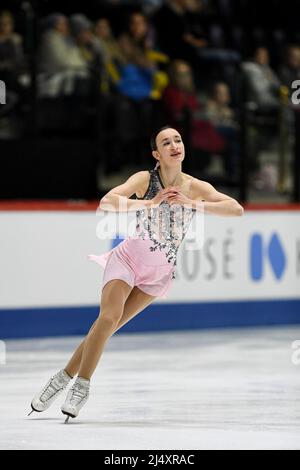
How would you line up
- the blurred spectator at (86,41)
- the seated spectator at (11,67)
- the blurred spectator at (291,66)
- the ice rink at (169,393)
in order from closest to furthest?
the ice rink at (169,393)
the seated spectator at (11,67)
the blurred spectator at (86,41)
the blurred spectator at (291,66)

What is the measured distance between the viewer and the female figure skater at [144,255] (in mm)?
5977

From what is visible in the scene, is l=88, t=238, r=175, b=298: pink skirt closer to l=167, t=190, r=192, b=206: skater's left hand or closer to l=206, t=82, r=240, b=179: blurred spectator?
l=167, t=190, r=192, b=206: skater's left hand

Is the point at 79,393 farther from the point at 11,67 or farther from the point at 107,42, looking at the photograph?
the point at 107,42

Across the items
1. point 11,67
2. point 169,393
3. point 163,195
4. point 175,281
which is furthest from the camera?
point 175,281

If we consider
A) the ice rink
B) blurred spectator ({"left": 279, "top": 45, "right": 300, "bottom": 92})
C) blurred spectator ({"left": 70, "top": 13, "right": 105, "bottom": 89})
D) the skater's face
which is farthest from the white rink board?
the skater's face

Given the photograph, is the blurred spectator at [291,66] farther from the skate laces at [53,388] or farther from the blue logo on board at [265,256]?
the skate laces at [53,388]

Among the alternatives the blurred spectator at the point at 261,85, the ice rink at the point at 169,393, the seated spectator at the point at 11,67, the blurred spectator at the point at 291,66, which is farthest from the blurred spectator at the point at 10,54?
the blurred spectator at the point at 291,66

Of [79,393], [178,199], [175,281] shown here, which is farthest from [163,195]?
[175,281]

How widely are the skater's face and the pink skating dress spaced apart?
13 cm

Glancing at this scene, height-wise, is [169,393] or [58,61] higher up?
[58,61]

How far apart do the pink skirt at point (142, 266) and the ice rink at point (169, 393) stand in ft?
2.29

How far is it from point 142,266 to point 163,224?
0.80ft

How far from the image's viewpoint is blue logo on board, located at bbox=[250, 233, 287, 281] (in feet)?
37.3

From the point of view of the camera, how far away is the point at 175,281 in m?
11.0
